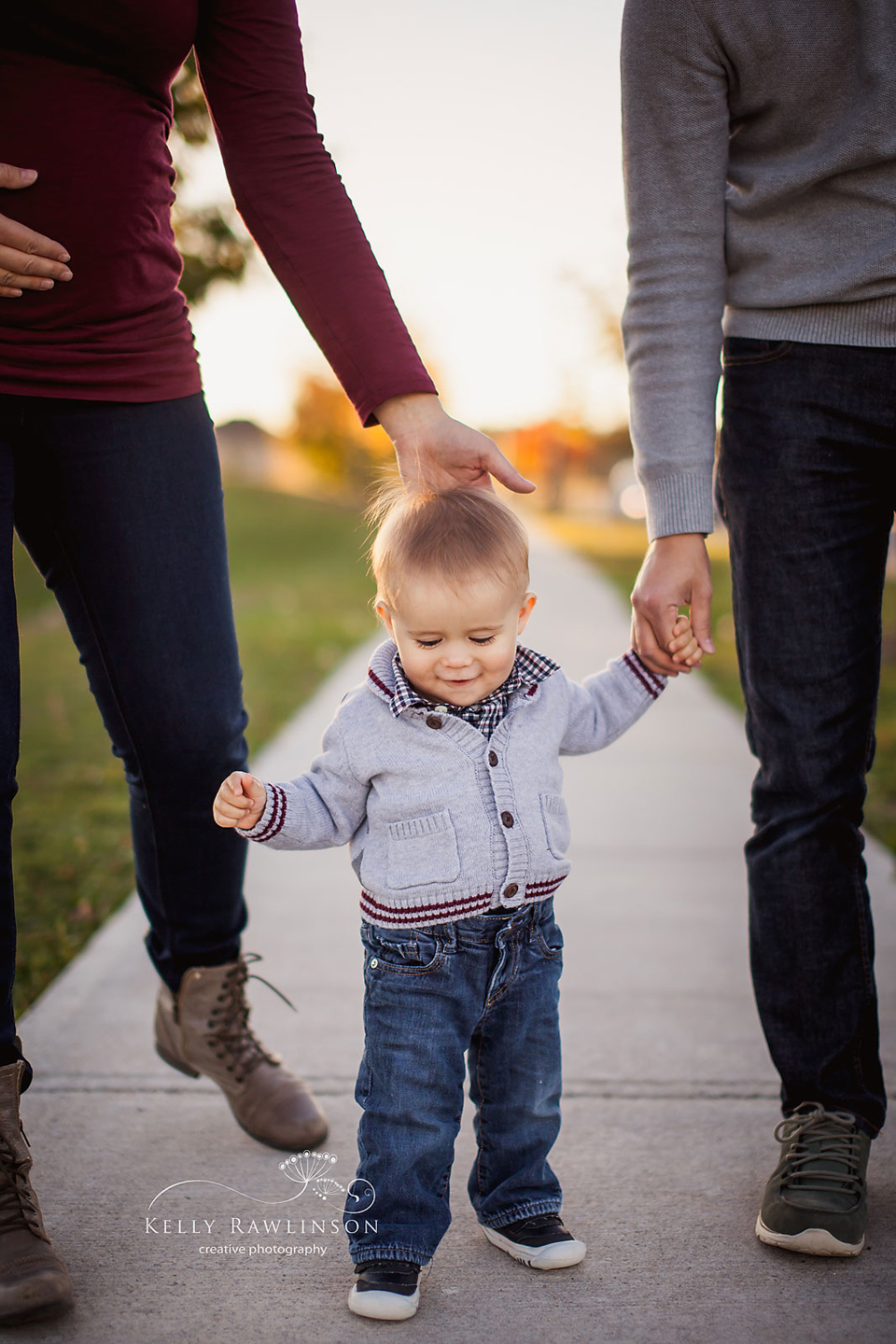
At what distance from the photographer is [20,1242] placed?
5.26ft

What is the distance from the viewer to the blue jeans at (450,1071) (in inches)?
65.3

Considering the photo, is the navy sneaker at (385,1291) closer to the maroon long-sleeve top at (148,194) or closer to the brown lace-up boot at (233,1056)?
the brown lace-up boot at (233,1056)

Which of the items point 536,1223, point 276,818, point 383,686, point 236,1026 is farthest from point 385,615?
point 536,1223

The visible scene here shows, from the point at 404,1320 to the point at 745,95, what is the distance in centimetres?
195

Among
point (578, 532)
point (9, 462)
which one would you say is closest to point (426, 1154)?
point (9, 462)

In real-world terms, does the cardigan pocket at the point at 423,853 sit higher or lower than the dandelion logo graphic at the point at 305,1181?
higher

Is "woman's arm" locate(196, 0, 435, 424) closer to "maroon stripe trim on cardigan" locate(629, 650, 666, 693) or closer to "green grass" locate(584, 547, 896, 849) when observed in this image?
"maroon stripe trim on cardigan" locate(629, 650, 666, 693)

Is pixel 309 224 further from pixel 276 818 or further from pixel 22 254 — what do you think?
pixel 276 818

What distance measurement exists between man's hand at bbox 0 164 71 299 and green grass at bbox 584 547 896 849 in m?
2.33

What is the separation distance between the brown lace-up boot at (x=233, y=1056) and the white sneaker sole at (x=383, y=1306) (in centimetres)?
45

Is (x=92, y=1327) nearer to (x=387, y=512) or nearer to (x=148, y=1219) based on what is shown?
(x=148, y=1219)

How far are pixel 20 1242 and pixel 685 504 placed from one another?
1.53m

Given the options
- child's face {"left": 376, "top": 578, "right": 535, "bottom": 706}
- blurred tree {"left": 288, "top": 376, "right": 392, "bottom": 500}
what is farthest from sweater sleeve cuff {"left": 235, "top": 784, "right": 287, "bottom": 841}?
blurred tree {"left": 288, "top": 376, "right": 392, "bottom": 500}

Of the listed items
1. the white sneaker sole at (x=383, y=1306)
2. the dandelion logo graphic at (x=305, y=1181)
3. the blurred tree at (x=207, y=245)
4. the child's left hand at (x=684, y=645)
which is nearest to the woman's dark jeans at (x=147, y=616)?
the dandelion logo graphic at (x=305, y=1181)
